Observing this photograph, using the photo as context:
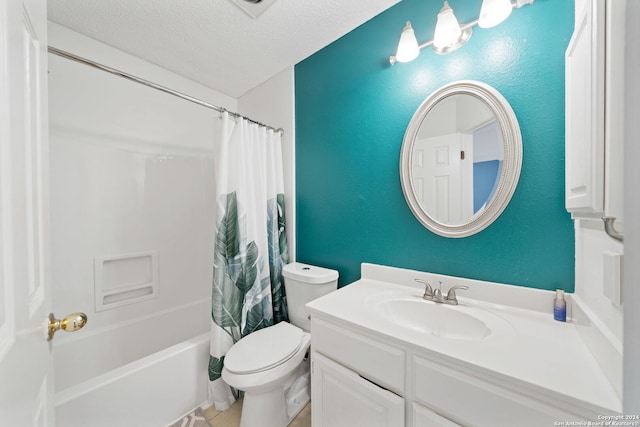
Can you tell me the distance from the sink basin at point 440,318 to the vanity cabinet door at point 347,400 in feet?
0.87

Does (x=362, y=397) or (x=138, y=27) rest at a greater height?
(x=138, y=27)

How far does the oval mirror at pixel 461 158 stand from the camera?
3.36ft

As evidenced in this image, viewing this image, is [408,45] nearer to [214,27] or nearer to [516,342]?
[214,27]

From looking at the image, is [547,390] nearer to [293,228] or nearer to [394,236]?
[394,236]

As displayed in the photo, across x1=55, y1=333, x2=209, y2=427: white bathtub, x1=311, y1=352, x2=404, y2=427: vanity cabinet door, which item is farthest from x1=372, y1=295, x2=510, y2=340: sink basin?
x1=55, y1=333, x2=209, y2=427: white bathtub

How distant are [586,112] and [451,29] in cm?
70

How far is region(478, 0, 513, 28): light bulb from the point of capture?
934mm

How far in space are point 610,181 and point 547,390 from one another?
52 centimetres

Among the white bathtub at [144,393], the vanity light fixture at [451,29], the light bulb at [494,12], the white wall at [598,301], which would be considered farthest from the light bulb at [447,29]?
the white bathtub at [144,393]

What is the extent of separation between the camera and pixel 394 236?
4.40 feet

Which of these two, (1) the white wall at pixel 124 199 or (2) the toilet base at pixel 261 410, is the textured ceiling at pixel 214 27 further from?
(2) the toilet base at pixel 261 410

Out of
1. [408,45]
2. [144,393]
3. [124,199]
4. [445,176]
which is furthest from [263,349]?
[408,45]

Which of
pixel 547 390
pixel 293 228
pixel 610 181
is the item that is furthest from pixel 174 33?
pixel 547 390

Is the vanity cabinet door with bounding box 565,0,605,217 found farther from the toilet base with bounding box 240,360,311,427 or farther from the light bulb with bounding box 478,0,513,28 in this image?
the toilet base with bounding box 240,360,311,427
